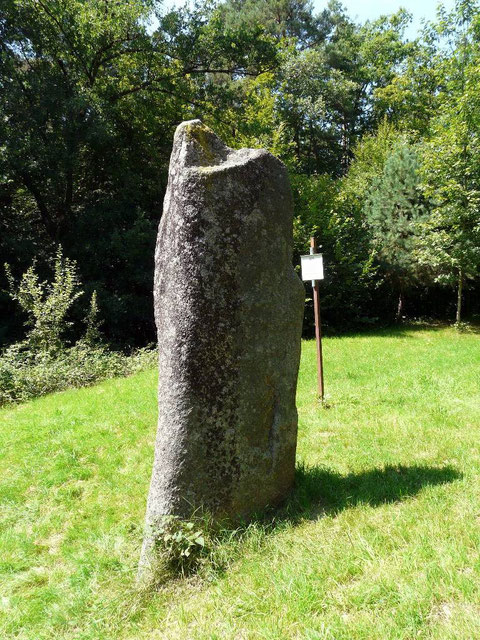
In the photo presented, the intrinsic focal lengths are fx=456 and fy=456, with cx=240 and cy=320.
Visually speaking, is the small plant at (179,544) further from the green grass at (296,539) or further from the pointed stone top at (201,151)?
the pointed stone top at (201,151)

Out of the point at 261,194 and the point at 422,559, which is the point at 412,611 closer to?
the point at 422,559

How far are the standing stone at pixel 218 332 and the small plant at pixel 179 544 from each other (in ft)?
0.23

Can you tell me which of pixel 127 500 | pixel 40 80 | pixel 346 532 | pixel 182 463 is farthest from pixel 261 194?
pixel 40 80

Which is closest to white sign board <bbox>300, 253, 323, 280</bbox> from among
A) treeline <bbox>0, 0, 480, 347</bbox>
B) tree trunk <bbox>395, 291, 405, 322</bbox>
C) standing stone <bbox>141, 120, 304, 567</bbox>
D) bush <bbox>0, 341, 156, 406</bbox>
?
standing stone <bbox>141, 120, 304, 567</bbox>

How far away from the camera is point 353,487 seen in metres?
3.95

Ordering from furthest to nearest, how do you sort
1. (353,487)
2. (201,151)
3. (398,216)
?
(398,216), (353,487), (201,151)

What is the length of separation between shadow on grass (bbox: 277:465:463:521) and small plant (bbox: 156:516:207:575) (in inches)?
29.2

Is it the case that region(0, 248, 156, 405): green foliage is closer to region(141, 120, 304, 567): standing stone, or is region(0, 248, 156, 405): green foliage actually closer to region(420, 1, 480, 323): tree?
region(141, 120, 304, 567): standing stone

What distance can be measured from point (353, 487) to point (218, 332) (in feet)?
6.24

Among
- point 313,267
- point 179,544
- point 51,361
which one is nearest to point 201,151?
point 179,544

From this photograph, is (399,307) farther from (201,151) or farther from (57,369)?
(201,151)

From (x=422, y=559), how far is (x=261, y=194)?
2656 mm

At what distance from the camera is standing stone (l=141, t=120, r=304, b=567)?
10.5ft

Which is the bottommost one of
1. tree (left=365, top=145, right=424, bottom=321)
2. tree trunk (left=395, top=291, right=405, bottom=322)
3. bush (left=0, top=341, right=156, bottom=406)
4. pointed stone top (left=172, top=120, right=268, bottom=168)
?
bush (left=0, top=341, right=156, bottom=406)
